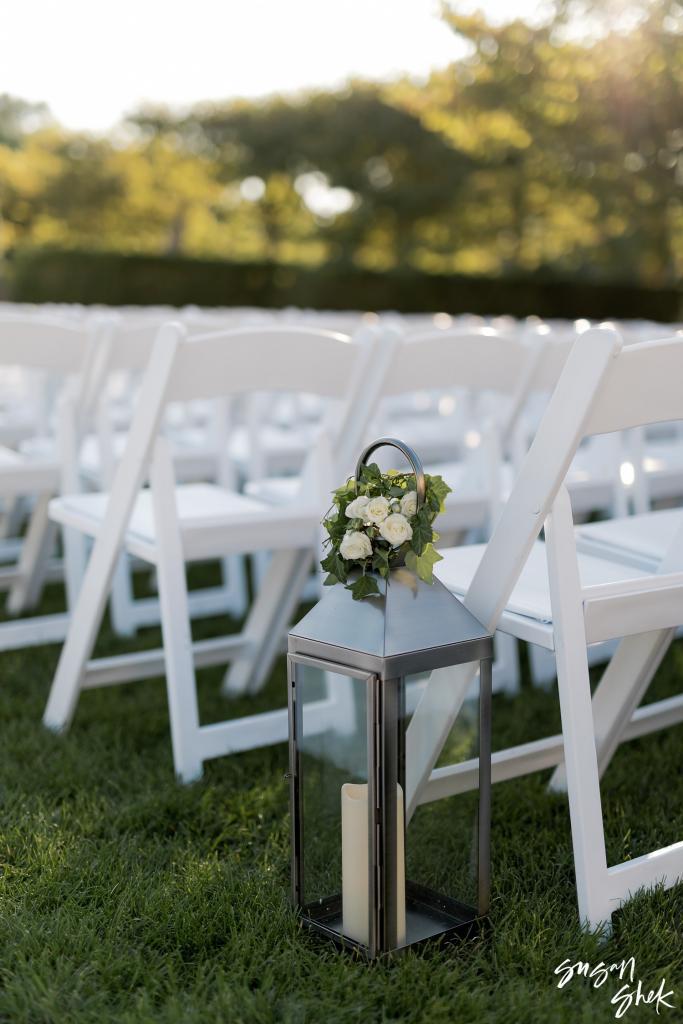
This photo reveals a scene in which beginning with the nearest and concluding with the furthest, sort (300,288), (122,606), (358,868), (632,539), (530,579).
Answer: (358,868)
(530,579)
(632,539)
(122,606)
(300,288)

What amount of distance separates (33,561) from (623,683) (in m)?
2.31

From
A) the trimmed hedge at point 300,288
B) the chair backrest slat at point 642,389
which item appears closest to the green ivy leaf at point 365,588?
the chair backrest slat at point 642,389

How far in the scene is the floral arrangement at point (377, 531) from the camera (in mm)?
1770

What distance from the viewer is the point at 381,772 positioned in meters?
1.74

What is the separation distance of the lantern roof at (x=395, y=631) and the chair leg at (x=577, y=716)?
5.1 inches

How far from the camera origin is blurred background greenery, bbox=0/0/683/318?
38.0 ft

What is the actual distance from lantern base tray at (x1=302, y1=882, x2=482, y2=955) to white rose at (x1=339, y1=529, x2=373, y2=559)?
576mm

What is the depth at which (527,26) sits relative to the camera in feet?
37.2

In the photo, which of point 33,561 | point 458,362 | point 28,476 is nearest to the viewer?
point 458,362

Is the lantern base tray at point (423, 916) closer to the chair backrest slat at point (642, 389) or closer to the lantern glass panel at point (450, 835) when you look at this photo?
the lantern glass panel at point (450, 835)

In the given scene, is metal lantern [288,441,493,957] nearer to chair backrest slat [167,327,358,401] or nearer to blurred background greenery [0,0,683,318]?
chair backrest slat [167,327,358,401]
